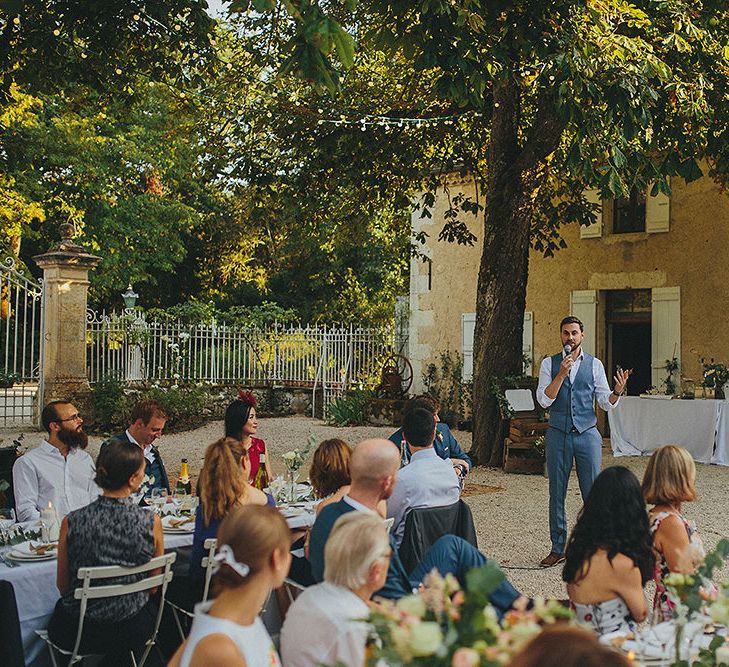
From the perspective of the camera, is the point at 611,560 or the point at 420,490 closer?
the point at 611,560

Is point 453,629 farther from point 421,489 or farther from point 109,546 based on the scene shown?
point 421,489

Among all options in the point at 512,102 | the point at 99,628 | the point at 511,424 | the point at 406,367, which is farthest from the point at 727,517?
the point at 406,367

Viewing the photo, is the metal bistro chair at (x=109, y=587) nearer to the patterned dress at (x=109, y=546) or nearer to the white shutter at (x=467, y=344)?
the patterned dress at (x=109, y=546)

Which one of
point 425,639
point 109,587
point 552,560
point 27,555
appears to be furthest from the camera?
point 552,560

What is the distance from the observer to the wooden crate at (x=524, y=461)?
1122 cm

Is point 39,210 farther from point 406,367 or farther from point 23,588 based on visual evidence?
point 23,588

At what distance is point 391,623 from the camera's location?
1.77 metres

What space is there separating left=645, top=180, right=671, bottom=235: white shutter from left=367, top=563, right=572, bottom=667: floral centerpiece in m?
13.9

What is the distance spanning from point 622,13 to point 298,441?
8761 millimetres

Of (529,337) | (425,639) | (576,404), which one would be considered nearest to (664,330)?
(529,337)

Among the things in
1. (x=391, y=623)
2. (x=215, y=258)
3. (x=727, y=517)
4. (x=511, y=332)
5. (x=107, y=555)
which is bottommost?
(x=727, y=517)

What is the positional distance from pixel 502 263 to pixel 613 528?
8.36m

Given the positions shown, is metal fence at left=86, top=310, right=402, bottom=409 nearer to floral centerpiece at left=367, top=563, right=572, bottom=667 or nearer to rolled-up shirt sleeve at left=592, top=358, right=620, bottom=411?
rolled-up shirt sleeve at left=592, top=358, right=620, bottom=411

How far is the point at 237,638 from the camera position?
236 cm
